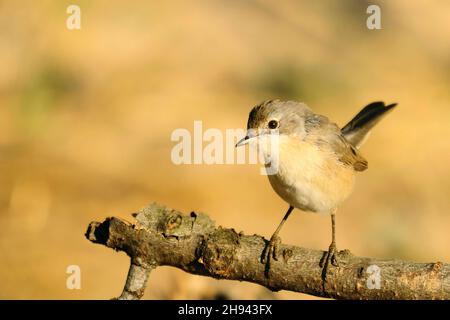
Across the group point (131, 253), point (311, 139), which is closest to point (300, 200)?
point (311, 139)

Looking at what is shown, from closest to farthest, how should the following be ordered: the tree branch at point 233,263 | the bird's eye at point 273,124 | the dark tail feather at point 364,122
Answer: the tree branch at point 233,263 → the bird's eye at point 273,124 → the dark tail feather at point 364,122

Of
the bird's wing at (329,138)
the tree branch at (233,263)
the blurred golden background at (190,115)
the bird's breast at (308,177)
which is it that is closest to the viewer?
the tree branch at (233,263)

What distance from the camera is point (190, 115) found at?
8664 millimetres

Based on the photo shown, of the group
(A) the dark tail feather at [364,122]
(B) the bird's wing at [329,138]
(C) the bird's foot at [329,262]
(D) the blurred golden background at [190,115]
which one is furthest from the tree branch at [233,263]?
(A) the dark tail feather at [364,122]

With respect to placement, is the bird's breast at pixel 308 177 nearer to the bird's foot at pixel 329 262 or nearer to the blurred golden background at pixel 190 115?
the blurred golden background at pixel 190 115

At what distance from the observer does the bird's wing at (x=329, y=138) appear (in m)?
5.19

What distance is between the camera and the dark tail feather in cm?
584

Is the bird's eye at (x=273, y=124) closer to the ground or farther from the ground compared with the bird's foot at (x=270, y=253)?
farther from the ground

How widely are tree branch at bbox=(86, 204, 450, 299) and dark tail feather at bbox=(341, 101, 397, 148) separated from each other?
6.98 feet

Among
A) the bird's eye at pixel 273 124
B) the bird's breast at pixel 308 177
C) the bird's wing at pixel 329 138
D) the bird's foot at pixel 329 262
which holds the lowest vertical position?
the bird's foot at pixel 329 262

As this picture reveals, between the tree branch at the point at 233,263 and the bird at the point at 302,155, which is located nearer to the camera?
the tree branch at the point at 233,263

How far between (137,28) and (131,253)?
268 inches

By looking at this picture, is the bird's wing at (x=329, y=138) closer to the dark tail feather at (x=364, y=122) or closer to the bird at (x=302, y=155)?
the bird at (x=302, y=155)

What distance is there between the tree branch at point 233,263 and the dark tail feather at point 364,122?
6.98 ft
